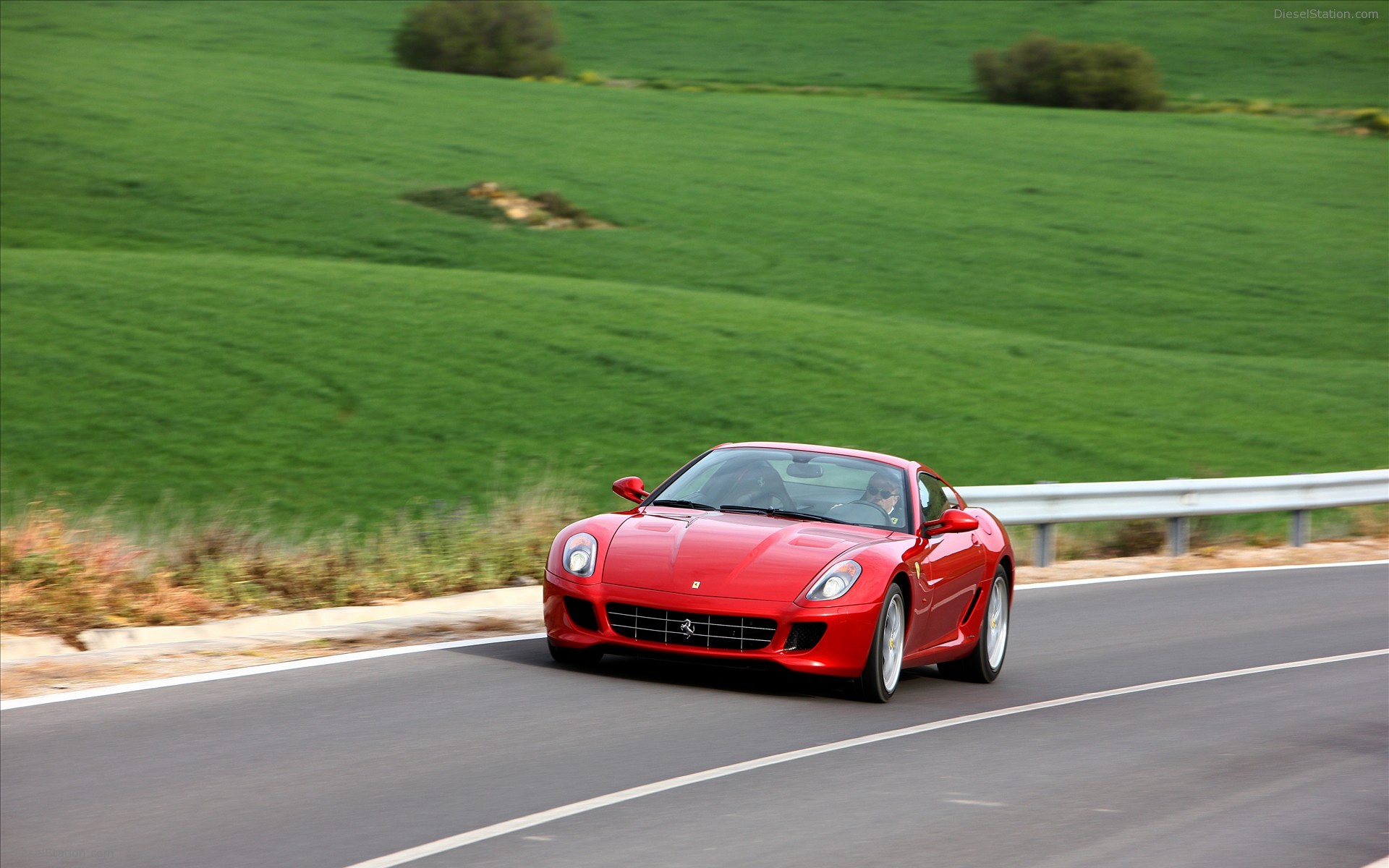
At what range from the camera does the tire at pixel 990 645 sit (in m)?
10.3

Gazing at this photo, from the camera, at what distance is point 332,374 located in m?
23.1

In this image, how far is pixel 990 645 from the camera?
10531 mm

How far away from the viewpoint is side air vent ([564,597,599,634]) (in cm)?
891

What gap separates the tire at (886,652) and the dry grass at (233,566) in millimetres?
3772

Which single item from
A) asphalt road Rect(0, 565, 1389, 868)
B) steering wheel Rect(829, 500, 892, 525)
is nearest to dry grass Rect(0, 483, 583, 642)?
asphalt road Rect(0, 565, 1389, 868)

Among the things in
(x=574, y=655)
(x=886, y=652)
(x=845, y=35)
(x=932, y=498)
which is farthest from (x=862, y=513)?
(x=845, y=35)

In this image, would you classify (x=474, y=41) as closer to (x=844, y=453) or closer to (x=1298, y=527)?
(x=1298, y=527)

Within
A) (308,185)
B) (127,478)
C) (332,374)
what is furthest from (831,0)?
(127,478)

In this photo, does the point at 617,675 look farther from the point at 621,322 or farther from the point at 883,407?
the point at 621,322

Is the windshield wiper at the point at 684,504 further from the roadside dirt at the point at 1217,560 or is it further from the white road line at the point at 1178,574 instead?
the roadside dirt at the point at 1217,560

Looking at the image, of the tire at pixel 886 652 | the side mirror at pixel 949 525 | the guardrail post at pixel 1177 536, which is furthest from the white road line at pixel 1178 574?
the tire at pixel 886 652

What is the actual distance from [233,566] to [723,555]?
3808mm

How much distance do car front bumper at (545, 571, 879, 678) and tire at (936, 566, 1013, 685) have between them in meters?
1.61

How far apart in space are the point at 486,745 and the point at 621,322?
1958cm
